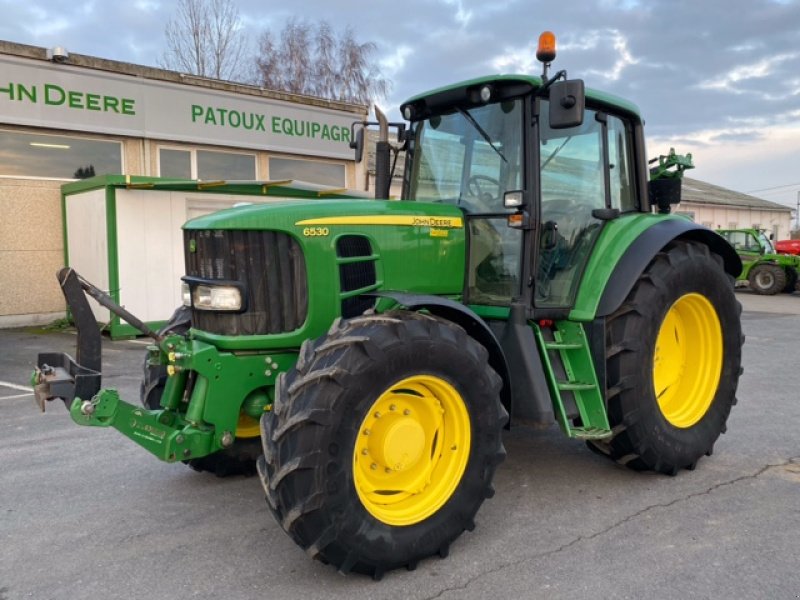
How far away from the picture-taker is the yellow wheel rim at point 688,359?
15.7ft

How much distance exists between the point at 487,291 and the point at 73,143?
1104 centimetres

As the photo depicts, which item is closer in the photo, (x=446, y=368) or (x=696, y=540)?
(x=446, y=368)

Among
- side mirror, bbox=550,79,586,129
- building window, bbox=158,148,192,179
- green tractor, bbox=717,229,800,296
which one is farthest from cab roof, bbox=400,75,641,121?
green tractor, bbox=717,229,800,296

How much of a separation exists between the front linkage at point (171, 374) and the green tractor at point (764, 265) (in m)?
19.6

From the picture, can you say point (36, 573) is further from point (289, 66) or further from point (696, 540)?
point (289, 66)

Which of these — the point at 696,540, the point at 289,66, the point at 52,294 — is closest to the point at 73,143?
the point at 52,294

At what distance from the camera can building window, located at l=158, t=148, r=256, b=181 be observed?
1389 cm

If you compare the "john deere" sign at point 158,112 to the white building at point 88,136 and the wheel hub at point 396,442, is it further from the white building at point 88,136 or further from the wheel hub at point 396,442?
the wheel hub at point 396,442

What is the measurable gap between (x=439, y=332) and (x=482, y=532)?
3.74 feet

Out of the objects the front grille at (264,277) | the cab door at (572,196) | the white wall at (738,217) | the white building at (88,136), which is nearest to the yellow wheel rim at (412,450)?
the front grille at (264,277)

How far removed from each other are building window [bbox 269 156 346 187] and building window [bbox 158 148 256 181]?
61 centimetres

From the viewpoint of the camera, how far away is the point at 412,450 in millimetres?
3354

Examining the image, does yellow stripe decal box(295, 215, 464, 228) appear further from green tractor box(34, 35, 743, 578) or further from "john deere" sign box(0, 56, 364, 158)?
"john deere" sign box(0, 56, 364, 158)

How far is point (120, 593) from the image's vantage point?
3.08m
